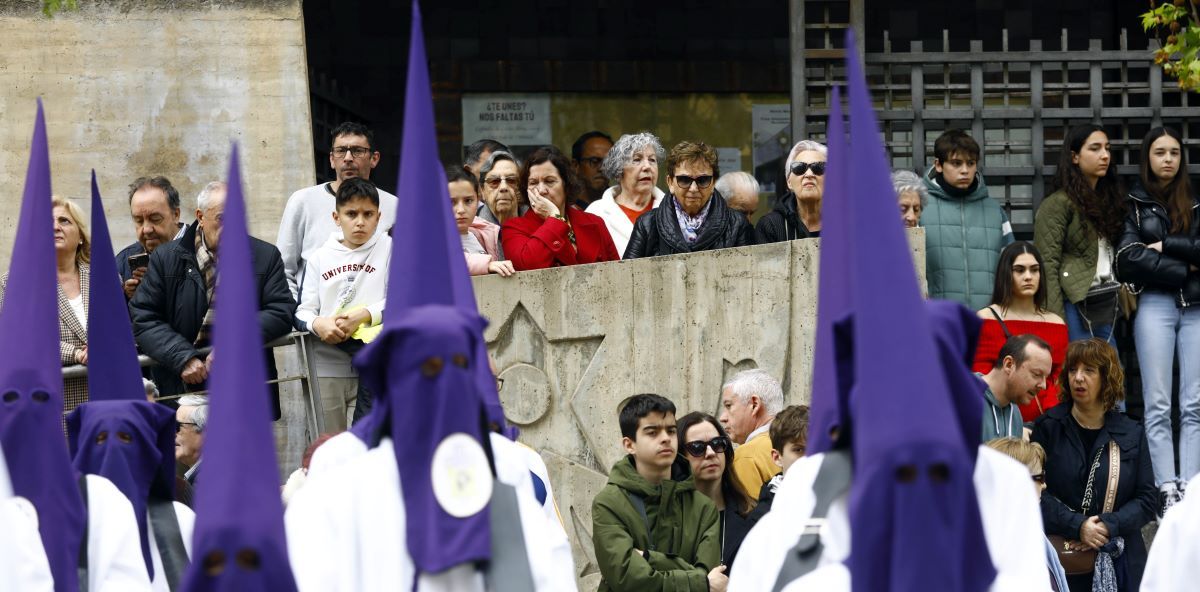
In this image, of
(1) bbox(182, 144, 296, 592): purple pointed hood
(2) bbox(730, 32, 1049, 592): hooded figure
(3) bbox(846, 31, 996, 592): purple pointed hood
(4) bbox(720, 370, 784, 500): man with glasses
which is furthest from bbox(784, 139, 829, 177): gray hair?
(1) bbox(182, 144, 296, 592): purple pointed hood

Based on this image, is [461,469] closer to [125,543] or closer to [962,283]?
[125,543]

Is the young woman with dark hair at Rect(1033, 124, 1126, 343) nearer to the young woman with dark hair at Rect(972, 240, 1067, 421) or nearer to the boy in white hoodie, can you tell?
the young woman with dark hair at Rect(972, 240, 1067, 421)

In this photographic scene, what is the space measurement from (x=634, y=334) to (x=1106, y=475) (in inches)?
92.4

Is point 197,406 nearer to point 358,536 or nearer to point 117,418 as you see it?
point 117,418

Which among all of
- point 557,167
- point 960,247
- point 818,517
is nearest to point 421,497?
point 818,517

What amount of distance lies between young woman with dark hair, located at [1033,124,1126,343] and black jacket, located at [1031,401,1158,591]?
1341mm

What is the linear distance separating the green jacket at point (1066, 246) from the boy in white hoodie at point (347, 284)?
127 inches

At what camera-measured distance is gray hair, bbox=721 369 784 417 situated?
9.33 metres

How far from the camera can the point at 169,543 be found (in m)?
7.32

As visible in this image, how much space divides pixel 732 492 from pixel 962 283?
2236 mm

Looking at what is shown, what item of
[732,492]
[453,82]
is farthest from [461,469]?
[453,82]

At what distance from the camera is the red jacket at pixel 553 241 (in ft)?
33.5

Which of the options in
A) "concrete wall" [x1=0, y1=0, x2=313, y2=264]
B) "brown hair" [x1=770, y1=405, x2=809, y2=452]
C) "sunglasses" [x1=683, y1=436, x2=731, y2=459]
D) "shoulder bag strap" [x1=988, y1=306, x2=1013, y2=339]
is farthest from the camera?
"concrete wall" [x1=0, y1=0, x2=313, y2=264]

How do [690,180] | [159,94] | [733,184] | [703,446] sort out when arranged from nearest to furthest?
[703,446] < [690,180] < [733,184] < [159,94]
